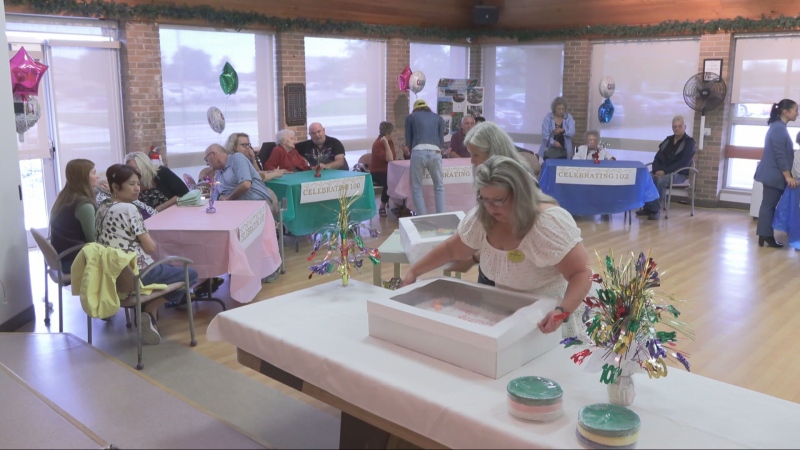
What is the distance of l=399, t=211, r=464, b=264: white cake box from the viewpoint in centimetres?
362

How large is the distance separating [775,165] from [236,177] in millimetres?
5194

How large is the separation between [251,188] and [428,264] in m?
3.57

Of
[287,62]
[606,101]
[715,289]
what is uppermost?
[287,62]

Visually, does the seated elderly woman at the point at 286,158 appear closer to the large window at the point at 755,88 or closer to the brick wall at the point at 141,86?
the brick wall at the point at 141,86

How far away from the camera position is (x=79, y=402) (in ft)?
10.8

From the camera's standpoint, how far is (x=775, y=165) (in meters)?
6.86

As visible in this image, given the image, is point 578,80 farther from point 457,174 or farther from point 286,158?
point 286,158

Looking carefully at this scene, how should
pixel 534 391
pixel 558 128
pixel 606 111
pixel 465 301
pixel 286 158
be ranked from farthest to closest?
1. pixel 606 111
2. pixel 558 128
3. pixel 286 158
4. pixel 465 301
5. pixel 534 391

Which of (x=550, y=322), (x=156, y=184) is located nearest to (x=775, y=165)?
(x=550, y=322)

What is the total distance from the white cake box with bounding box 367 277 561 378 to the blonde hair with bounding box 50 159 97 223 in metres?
2.80

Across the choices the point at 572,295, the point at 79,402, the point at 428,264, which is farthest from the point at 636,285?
the point at 79,402

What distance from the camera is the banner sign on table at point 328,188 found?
662cm

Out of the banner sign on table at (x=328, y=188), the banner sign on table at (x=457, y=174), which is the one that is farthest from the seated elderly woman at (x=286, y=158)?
the banner sign on table at (x=457, y=174)

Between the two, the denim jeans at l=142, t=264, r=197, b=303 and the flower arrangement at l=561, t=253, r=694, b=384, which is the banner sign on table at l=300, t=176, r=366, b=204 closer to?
the denim jeans at l=142, t=264, r=197, b=303
